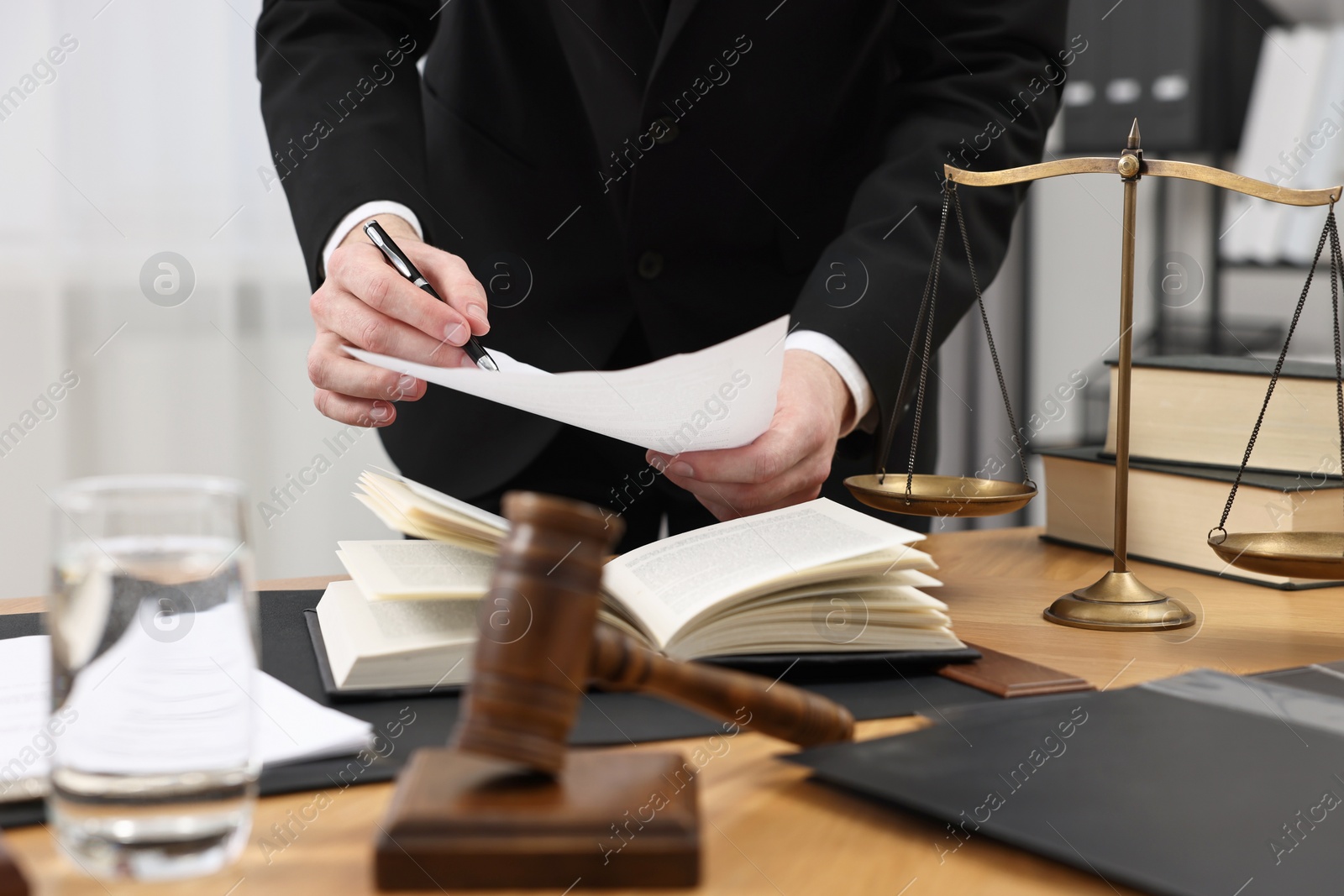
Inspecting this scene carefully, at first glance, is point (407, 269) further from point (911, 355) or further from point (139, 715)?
point (139, 715)

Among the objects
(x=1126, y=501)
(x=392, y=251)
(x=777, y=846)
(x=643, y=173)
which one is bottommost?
(x=777, y=846)

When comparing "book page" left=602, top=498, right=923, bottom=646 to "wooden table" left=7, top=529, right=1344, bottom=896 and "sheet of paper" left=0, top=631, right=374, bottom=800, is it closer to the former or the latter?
"wooden table" left=7, top=529, right=1344, bottom=896

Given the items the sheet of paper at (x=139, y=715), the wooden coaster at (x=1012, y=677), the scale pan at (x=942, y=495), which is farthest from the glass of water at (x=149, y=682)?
the scale pan at (x=942, y=495)

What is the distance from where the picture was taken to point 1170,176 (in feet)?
2.59

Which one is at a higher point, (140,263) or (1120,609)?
(140,263)

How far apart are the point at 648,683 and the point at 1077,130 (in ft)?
9.16

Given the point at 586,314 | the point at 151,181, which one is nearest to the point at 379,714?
the point at 586,314

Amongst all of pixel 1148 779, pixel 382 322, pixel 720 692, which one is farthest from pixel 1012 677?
pixel 382 322

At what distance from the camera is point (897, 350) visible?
1.12m

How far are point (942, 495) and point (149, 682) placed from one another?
2.09ft

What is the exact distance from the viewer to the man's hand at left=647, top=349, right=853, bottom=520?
0.93 m

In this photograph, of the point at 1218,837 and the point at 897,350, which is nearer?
the point at 1218,837

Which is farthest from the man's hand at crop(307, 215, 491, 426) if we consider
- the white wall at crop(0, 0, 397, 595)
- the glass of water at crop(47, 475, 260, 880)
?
the white wall at crop(0, 0, 397, 595)

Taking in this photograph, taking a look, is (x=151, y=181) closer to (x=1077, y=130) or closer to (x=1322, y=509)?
(x=1322, y=509)
